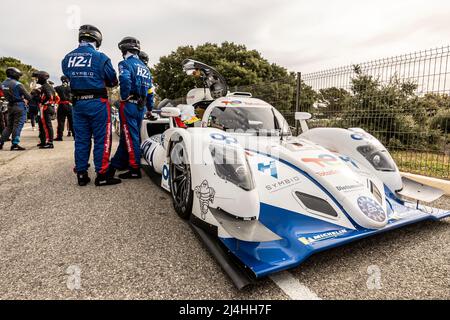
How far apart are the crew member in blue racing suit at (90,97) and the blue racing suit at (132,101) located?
0.20 metres

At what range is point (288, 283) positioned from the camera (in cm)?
168

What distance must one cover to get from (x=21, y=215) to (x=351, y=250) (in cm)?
293

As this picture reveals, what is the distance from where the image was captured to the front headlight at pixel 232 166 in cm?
187

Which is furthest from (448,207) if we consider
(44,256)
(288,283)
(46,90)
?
(46,90)

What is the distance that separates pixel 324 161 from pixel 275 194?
57 centimetres

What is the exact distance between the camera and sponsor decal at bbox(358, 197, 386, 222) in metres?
2.01

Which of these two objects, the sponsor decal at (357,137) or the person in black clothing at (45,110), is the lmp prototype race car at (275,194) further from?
the person in black clothing at (45,110)

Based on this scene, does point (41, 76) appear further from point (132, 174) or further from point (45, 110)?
point (132, 174)

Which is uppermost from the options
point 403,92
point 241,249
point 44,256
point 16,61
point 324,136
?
point 16,61

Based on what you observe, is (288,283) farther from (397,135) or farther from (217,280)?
(397,135)

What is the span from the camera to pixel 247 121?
3.06 meters

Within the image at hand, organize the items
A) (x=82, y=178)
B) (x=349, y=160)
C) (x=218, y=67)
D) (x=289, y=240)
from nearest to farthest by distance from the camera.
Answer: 1. (x=289, y=240)
2. (x=349, y=160)
3. (x=82, y=178)
4. (x=218, y=67)

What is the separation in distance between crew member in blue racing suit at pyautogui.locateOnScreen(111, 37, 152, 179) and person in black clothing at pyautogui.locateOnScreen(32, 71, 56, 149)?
3.97 meters

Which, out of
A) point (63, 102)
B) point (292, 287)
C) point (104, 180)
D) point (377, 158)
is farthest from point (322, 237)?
point (63, 102)
